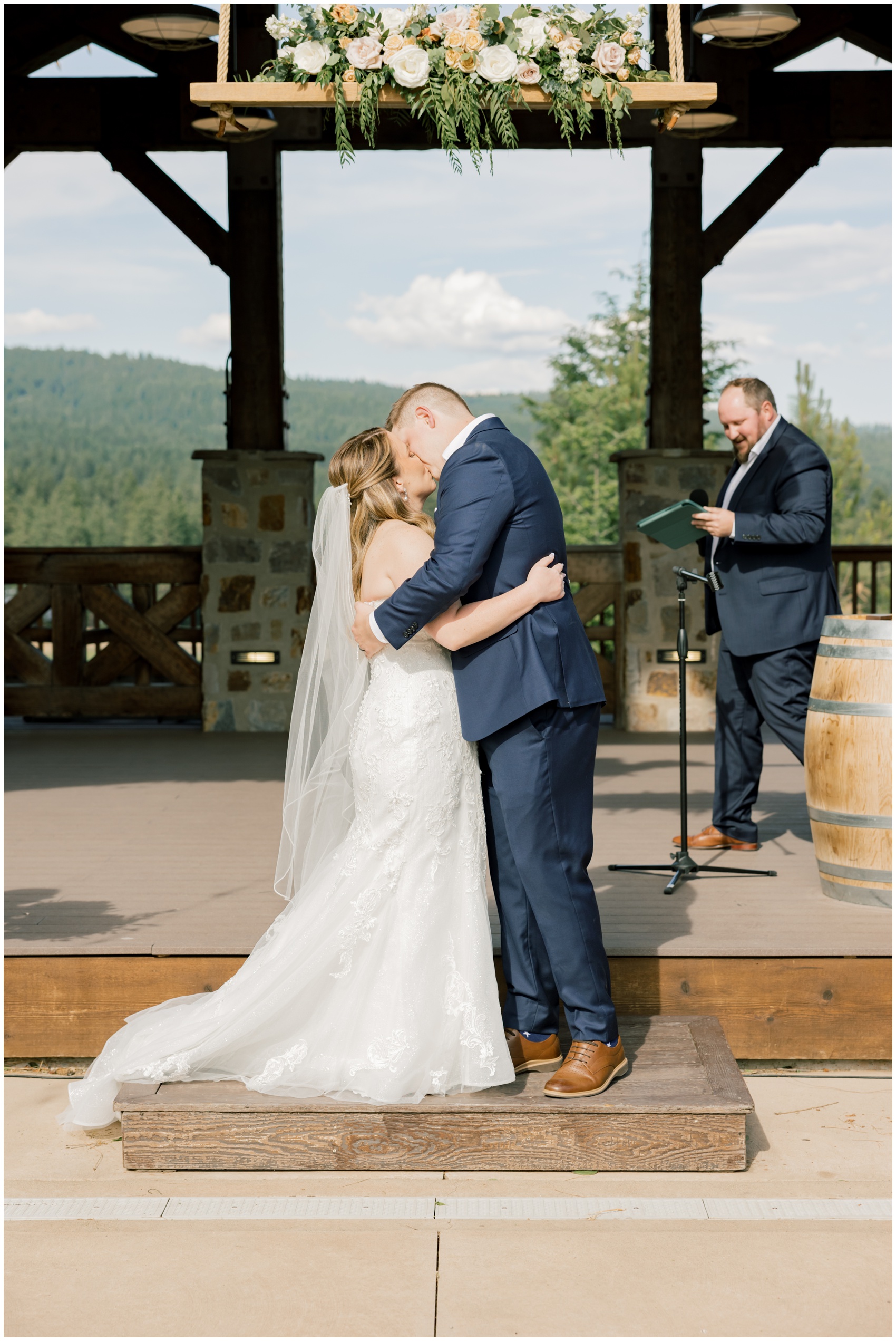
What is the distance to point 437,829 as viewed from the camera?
9.82ft

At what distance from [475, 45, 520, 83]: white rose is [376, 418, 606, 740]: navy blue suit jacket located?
1052 millimetres

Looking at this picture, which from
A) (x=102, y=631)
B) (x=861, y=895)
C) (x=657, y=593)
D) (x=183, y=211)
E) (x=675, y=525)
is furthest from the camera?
(x=102, y=631)

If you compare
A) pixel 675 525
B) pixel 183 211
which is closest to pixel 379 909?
pixel 675 525

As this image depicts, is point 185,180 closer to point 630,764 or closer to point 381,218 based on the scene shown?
point 381,218

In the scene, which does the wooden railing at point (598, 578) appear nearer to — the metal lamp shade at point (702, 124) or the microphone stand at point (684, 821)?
the metal lamp shade at point (702, 124)

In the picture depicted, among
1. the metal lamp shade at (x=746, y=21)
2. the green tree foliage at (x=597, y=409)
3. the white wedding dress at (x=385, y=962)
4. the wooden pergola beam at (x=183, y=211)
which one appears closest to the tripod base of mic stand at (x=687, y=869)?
the white wedding dress at (x=385, y=962)

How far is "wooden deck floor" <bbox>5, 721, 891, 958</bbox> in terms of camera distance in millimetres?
3641

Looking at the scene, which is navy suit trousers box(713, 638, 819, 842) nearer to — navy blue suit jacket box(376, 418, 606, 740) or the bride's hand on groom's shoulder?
navy blue suit jacket box(376, 418, 606, 740)

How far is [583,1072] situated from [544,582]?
1069 millimetres

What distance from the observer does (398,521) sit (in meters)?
3.10

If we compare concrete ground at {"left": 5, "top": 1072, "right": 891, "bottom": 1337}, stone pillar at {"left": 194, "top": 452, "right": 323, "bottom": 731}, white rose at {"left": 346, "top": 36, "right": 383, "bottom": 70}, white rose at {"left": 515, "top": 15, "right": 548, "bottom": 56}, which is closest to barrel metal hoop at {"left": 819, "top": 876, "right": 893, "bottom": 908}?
concrete ground at {"left": 5, "top": 1072, "right": 891, "bottom": 1337}

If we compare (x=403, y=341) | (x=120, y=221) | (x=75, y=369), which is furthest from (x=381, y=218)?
(x=75, y=369)

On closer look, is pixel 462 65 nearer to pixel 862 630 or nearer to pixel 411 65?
A: pixel 411 65

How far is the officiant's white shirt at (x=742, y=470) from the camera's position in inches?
180
